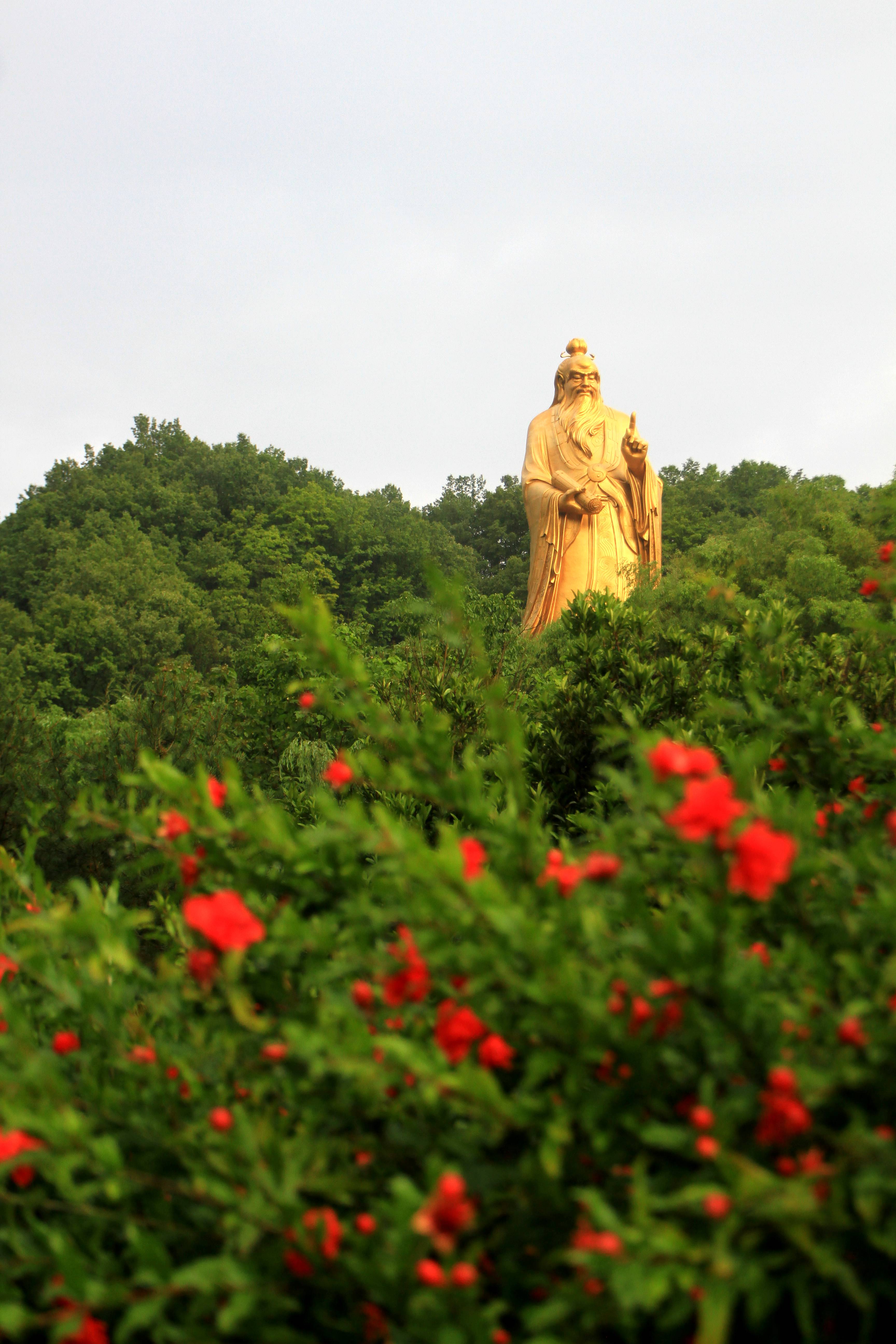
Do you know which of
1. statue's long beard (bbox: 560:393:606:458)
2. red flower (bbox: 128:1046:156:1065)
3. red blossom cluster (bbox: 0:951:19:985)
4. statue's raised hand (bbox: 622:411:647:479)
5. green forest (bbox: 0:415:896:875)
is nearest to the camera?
red flower (bbox: 128:1046:156:1065)

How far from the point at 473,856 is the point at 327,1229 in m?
0.53

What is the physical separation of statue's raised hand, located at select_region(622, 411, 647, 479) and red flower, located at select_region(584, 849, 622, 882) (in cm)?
1465

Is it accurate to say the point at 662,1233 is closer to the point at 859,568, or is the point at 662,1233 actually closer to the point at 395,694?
the point at 395,694

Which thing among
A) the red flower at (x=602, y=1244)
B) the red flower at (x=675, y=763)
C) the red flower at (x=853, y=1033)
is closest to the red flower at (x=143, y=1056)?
the red flower at (x=602, y=1244)

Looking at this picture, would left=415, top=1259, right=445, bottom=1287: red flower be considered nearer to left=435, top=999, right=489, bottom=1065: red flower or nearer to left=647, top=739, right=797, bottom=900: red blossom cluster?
left=435, top=999, right=489, bottom=1065: red flower

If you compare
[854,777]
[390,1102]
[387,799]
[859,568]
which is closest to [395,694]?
[387,799]

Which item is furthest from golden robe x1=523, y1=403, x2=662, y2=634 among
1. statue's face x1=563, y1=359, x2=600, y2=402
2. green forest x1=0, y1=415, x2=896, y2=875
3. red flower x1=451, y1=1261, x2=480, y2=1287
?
red flower x1=451, y1=1261, x2=480, y2=1287

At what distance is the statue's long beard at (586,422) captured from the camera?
1706cm

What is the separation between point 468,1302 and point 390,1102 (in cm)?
34

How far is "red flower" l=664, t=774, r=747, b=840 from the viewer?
121cm

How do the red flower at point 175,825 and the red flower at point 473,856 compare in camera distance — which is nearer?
the red flower at point 473,856

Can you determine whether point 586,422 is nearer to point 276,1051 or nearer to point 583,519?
point 583,519

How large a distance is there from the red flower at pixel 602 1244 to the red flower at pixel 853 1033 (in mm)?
366

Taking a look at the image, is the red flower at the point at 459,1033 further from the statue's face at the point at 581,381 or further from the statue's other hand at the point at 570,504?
the statue's face at the point at 581,381
